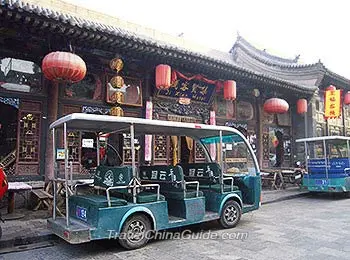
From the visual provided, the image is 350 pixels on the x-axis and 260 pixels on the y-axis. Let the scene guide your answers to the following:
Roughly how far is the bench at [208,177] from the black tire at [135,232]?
183 cm

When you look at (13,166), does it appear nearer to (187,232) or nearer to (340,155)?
(187,232)

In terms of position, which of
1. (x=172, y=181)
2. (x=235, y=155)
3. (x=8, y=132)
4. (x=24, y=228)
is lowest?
(x=24, y=228)

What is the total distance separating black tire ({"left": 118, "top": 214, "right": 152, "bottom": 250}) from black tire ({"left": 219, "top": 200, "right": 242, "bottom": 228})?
178 cm

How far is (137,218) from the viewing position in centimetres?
528

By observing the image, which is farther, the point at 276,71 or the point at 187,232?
the point at 276,71

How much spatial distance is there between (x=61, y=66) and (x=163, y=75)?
307 centimetres

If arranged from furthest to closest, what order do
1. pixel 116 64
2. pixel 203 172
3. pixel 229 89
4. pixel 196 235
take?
pixel 229 89
pixel 116 64
pixel 203 172
pixel 196 235

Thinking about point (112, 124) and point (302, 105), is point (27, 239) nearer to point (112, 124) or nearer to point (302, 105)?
point (112, 124)

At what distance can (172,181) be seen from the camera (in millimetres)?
6207

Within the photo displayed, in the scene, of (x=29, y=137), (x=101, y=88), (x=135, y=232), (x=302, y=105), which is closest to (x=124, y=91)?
(x=101, y=88)

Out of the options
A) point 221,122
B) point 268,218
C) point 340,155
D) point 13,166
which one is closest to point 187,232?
point 268,218

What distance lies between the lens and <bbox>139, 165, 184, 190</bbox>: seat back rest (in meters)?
6.12

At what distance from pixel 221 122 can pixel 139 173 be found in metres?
6.09

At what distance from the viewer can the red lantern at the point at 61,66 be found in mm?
7168
